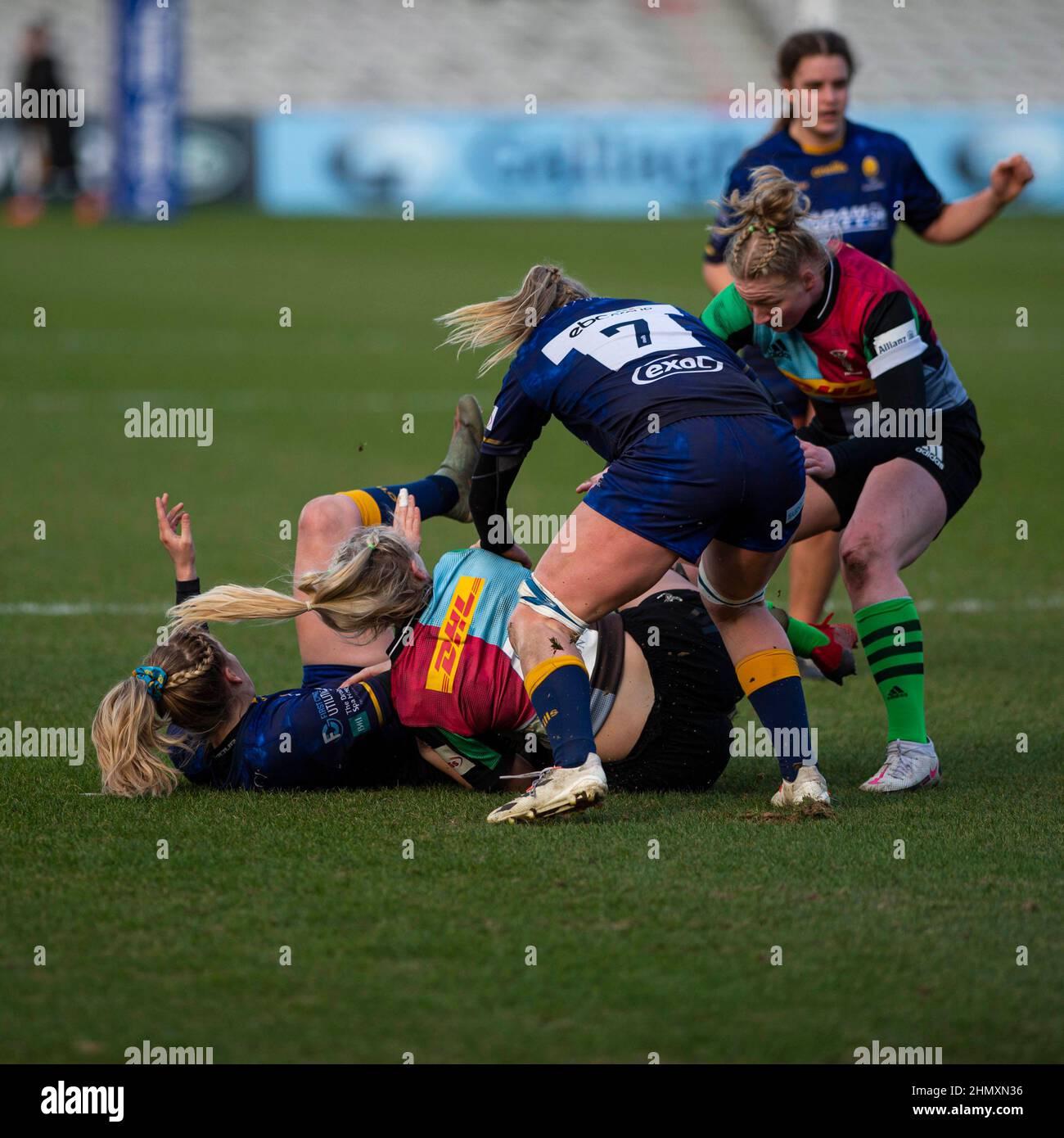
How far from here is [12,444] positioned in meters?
11.2

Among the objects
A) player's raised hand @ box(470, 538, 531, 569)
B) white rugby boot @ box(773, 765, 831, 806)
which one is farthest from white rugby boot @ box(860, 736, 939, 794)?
player's raised hand @ box(470, 538, 531, 569)

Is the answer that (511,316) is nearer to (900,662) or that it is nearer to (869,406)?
(869,406)

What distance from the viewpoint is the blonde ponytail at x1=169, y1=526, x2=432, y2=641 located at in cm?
446

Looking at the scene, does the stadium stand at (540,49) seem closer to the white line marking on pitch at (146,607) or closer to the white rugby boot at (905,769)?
the white line marking on pitch at (146,607)

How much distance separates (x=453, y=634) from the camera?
4.49m

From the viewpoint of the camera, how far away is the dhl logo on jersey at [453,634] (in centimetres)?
440

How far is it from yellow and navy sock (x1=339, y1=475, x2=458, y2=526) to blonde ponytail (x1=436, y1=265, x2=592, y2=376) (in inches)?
33.4

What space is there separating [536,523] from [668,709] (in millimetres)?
4179

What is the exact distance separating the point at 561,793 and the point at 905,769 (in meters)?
1.23

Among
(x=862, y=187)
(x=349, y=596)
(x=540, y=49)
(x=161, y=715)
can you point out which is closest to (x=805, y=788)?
(x=349, y=596)

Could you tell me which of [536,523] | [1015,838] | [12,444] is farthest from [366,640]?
[12,444]

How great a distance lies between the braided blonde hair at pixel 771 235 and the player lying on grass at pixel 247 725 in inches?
49.9

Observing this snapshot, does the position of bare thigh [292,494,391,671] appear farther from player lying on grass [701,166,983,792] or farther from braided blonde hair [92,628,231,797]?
player lying on grass [701,166,983,792]
